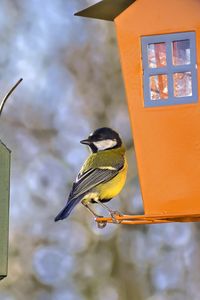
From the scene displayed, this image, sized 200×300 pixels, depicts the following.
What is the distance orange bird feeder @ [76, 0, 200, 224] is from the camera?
2.92m

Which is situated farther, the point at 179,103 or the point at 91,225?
the point at 91,225

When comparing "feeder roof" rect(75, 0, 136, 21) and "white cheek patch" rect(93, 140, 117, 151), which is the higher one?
"feeder roof" rect(75, 0, 136, 21)

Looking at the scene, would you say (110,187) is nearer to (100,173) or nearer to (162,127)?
(100,173)

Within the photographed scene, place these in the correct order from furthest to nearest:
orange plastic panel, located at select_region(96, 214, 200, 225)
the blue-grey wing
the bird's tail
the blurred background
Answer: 1. the blurred background
2. the blue-grey wing
3. the bird's tail
4. orange plastic panel, located at select_region(96, 214, 200, 225)

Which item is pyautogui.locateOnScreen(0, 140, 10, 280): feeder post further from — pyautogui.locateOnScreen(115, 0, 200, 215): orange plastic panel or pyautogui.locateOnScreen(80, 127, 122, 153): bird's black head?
pyautogui.locateOnScreen(115, 0, 200, 215): orange plastic panel

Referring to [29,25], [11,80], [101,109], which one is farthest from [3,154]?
[29,25]

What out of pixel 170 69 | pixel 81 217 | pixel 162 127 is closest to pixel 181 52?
pixel 170 69

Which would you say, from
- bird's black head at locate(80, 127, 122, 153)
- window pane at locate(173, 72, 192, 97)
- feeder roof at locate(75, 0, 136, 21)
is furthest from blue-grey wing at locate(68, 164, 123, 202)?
feeder roof at locate(75, 0, 136, 21)

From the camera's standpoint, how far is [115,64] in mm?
7258

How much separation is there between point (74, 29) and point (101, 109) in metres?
0.82

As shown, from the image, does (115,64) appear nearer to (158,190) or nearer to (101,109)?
(101,109)

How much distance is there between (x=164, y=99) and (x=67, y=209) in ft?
1.62

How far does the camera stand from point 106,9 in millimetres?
3148

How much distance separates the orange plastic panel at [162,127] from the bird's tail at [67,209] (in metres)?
0.25
